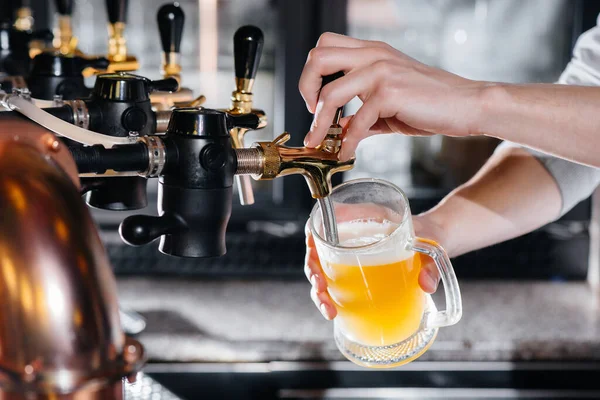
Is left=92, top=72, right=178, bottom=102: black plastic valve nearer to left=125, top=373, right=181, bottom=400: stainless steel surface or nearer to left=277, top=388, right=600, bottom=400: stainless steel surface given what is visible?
left=125, top=373, right=181, bottom=400: stainless steel surface

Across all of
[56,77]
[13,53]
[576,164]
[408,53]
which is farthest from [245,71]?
[408,53]

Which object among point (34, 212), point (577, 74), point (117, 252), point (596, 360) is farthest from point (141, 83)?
point (117, 252)

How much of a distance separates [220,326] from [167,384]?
8.5 inches

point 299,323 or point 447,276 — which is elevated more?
point 447,276

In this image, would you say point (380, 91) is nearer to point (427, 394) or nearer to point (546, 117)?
point (546, 117)

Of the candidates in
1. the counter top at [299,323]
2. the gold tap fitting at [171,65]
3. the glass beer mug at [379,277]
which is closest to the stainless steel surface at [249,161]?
the glass beer mug at [379,277]

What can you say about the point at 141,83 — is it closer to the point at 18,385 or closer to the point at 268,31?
the point at 18,385

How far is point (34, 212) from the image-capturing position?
348 millimetres

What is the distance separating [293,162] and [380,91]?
0.59 feet

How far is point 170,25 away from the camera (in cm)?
98

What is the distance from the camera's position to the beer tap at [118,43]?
1.05 meters

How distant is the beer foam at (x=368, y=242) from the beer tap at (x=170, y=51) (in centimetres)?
25

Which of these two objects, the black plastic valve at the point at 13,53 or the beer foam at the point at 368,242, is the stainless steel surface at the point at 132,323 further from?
the beer foam at the point at 368,242

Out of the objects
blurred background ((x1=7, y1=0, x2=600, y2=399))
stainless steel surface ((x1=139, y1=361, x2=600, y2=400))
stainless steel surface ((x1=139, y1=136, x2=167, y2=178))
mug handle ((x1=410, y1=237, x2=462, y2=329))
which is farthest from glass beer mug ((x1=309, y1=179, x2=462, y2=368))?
blurred background ((x1=7, y1=0, x2=600, y2=399))
